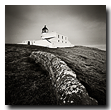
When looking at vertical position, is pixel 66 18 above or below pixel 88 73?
above

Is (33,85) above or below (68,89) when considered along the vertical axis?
below

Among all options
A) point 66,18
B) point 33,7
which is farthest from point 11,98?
point 66,18

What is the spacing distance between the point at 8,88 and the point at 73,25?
4455mm

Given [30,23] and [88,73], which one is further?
[30,23]

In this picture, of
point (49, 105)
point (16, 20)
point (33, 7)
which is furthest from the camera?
point (16, 20)

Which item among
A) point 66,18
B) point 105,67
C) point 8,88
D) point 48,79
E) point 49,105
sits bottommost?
point 49,105

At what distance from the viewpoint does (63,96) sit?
1930 mm

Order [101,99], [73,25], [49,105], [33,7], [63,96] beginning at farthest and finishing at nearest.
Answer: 1. [73,25]
2. [33,7]
3. [101,99]
4. [49,105]
5. [63,96]

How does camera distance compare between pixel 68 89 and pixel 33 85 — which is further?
pixel 33 85

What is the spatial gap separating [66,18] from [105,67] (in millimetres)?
3187

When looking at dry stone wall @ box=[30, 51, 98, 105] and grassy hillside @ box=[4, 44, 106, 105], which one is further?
grassy hillside @ box=[4, 44, 106, 105]

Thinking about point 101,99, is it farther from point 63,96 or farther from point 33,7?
point 33,7

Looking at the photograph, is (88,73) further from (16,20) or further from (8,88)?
(16,20)

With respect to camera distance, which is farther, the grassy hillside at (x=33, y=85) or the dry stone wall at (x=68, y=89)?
the grassy hillside at (x=33, y=85)
